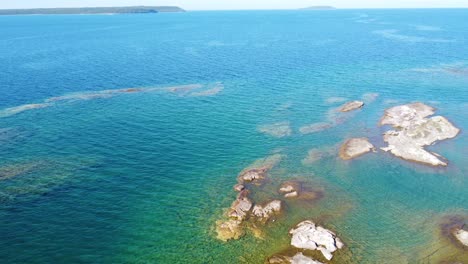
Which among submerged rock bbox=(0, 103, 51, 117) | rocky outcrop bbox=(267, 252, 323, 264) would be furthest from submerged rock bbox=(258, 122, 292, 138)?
submerged rock bbox=(0, 103, 51, 117)

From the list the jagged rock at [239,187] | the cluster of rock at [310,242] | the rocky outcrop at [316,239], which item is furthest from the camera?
the jagged rock at [239,187]

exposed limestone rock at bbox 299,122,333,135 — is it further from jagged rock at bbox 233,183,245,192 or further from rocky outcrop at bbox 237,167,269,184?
jagged rock at bbox 233,183,245,192

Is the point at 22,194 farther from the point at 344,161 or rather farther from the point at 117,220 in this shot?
the point at 344,161

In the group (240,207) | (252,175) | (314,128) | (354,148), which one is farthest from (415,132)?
(240,207)

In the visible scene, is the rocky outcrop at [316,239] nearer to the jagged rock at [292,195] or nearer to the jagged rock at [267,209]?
the jagged rock at [267,209]

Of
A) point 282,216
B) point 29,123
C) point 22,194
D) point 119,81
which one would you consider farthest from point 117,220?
point 119,81

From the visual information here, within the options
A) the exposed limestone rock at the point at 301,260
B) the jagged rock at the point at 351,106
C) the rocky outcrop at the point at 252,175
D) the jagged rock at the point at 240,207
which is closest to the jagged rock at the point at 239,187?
the rocky outcrop at the point at 252,175

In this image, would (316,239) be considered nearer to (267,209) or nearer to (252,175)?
(267,209)
